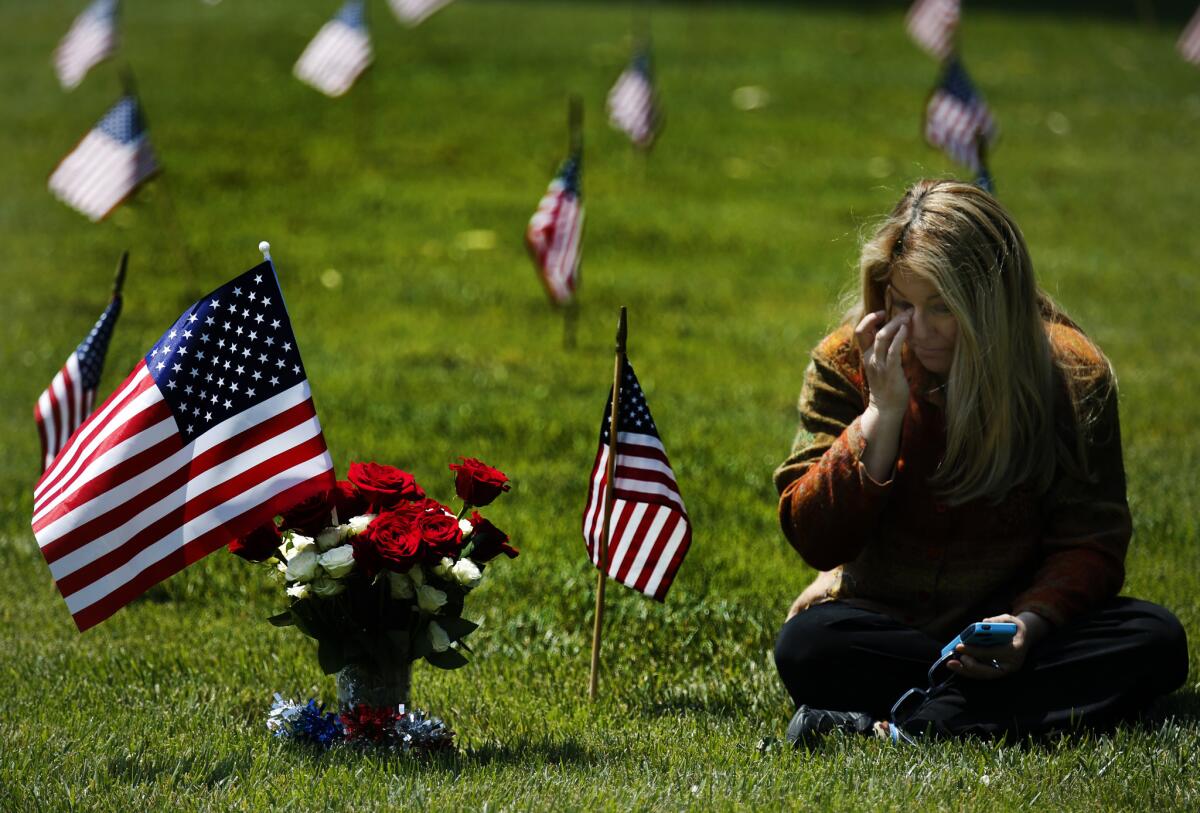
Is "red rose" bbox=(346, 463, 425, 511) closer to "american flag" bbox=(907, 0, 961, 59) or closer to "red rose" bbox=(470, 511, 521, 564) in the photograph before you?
"red rose" bbox=(470, 511, 521, 564)

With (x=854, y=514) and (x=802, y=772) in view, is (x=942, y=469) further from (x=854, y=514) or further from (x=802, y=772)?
(x=802, y=772)

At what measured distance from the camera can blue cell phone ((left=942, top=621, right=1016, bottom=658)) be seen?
4.16 meters

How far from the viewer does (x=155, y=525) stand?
4.05 metres

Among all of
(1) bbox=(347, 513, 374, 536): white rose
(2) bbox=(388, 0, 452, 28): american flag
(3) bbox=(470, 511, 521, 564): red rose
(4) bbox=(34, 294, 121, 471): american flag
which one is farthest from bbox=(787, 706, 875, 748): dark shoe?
(2) bbox=(388, 0, 452, 28): american flag

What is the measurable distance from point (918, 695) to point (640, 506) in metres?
1.00

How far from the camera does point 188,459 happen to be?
406 centimetres

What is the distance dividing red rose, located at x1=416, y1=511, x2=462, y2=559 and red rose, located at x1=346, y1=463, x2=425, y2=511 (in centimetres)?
11

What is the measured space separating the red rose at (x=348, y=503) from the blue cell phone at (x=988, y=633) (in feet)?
5.55

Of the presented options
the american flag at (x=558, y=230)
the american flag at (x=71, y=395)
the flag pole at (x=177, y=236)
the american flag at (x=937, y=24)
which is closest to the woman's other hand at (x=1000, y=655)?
the american flag at (x=71, y=395)

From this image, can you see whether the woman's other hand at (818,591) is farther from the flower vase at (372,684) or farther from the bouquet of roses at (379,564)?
the flower vase at (372,684)

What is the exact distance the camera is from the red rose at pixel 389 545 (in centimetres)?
392

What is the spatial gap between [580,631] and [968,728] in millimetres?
1687

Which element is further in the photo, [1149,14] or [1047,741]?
[1149,14]

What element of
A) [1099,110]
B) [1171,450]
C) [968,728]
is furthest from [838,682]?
[1099,110]
